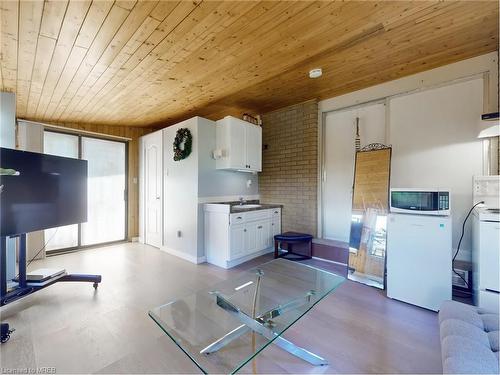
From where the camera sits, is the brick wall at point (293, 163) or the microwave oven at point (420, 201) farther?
the brick wall at point (293, 163)

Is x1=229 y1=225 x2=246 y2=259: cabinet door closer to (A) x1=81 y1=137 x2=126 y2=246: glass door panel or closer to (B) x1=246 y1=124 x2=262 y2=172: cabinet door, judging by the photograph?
(B) x1=246 y1=124 x2=262 y2=172: cabinet door

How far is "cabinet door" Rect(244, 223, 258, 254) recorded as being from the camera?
12.0ft

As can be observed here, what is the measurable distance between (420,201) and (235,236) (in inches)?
95.1

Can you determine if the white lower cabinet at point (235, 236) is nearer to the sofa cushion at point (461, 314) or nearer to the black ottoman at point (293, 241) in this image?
the black ottoman at point (293, 241)

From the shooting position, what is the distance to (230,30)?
192 cm

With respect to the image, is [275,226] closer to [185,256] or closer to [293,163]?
[293,163]

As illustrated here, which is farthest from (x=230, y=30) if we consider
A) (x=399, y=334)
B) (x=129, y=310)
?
(x=399, y=334)

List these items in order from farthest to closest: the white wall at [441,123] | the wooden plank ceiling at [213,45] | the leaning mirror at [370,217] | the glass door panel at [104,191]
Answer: the glass door panel at [104,191]
the leaning mirror at [370,217]
the white wall at [441,123]
the wooden plank ceiling at [213,45]

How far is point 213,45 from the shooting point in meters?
2.10

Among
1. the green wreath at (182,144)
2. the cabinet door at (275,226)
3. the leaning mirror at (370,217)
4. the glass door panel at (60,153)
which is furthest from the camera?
the cabinet door at (275,226)

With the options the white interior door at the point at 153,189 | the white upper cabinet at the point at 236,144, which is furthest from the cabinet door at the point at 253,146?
the white interior door at the point at 153,189

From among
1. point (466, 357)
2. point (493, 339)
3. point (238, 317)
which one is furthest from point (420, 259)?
point (238, 317)

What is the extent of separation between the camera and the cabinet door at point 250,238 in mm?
3654

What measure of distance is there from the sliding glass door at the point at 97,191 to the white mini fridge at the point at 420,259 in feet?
16.4
